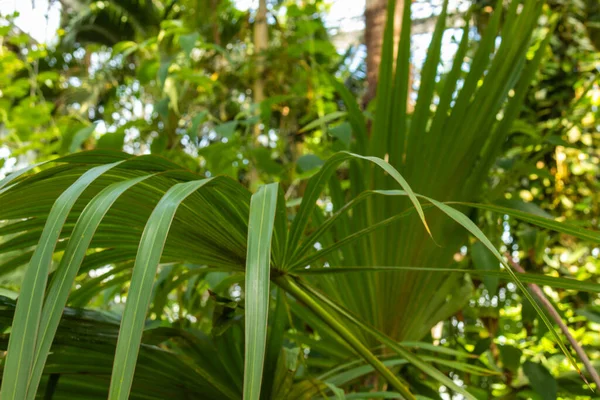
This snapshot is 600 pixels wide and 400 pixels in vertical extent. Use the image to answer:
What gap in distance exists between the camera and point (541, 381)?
37.4 inches

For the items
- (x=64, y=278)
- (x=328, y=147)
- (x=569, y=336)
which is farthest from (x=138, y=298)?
(x=328, y=147)

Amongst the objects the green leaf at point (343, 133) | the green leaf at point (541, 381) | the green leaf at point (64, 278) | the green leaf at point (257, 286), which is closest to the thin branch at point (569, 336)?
the green leaf at point (541, 381)

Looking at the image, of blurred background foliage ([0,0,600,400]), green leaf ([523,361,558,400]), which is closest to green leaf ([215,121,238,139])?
blurred background foliage ([0,0,600,400])

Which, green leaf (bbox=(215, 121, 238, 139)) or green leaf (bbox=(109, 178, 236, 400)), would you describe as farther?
green leaf (bbox=(215, 121, 238, 139))

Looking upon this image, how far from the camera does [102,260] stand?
0.73m

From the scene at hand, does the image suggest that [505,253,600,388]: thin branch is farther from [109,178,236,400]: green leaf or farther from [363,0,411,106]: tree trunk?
[363,0,411,106]: tree trunk

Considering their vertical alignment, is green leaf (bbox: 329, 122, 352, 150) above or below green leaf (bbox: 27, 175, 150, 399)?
above

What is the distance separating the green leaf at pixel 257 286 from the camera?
37 cm

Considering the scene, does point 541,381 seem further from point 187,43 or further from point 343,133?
point 187,43

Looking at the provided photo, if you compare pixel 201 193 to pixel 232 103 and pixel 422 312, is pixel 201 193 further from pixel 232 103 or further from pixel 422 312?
pixel 232 103

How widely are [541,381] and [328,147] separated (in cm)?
88

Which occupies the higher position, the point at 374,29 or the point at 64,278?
the point at 374,29

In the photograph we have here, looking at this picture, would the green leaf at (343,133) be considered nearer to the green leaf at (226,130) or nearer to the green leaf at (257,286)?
the green leaf at (226,130)

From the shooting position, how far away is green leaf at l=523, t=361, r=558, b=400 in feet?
3.04
